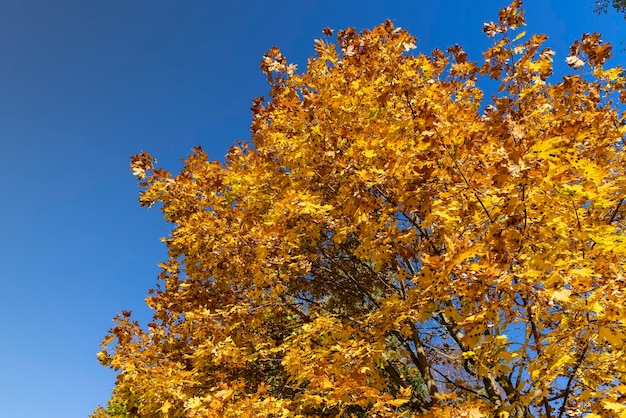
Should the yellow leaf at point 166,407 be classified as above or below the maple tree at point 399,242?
below

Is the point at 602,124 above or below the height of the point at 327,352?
above

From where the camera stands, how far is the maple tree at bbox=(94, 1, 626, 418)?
280 cm

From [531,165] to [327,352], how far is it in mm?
2251

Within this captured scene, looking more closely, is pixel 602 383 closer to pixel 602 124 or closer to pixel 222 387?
pixel 602 124

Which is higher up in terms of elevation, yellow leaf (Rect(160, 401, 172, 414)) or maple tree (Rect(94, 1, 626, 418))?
maple tree (Rect(94, 1, 626, 418))

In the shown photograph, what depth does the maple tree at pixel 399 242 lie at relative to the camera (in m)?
2.80

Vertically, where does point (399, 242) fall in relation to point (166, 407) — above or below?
above

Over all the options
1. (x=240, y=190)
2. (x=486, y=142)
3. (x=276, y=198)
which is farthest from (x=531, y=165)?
(x=240, y=190)

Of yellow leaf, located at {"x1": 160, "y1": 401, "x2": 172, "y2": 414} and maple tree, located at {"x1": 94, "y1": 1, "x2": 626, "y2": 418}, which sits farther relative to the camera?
yellow leaf, located at {"x1": 160, "y1": 401, "x2": 172, "y2": 414}

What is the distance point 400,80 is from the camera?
14.9ft

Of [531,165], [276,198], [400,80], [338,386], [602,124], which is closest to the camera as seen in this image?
[531,165]

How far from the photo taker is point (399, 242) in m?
4.18

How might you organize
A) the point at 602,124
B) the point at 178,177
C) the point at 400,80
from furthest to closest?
1. the point at 178,177
2. the point at 400,80
3. the point at 602,124

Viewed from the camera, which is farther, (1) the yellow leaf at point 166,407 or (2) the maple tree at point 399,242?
(1) the yellow leaf at point 166,407
